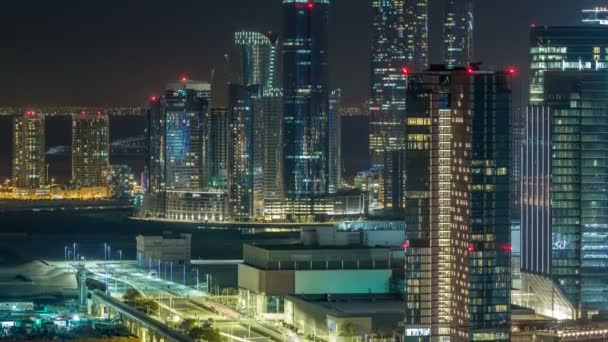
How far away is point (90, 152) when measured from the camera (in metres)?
115

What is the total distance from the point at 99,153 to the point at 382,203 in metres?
30.2

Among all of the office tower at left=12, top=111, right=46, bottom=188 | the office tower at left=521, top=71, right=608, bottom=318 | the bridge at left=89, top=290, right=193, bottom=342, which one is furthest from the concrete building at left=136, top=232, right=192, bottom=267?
the office tower at left=12, top=111, right=46, bottom=188

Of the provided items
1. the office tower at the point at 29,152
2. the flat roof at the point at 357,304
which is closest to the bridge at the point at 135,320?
the flat roof at the point at 357,304

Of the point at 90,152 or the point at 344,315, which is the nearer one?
the point at 344,315

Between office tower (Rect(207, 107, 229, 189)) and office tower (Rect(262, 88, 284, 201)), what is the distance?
2180 millimetres

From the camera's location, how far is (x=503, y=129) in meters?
33.0

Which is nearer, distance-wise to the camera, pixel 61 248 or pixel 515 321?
pixel 515 321

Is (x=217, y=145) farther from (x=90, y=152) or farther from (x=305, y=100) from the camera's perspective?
(x=90, y=152)

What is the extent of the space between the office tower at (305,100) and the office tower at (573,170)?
46.8 m

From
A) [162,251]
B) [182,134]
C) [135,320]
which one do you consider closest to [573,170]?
[135,320]

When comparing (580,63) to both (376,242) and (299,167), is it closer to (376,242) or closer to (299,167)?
(376,242)

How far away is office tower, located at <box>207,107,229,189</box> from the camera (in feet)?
303

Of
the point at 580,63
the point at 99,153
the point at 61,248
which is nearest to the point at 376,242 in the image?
the point at 580,63

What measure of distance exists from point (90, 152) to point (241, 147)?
26.0 m
